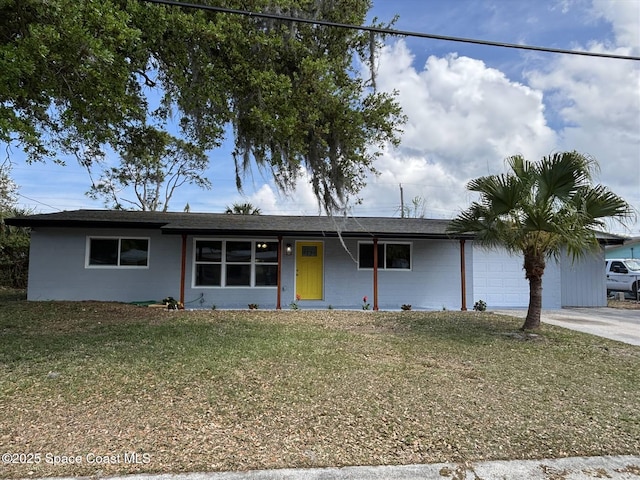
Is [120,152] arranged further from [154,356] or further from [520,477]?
[520,477]

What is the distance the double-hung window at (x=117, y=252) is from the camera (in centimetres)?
1150

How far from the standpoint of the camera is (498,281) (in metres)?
12.7

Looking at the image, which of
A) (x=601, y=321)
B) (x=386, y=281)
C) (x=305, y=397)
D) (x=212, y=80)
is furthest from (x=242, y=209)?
(x=305, y=397)

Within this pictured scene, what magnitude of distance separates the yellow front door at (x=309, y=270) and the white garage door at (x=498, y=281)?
4.94 m

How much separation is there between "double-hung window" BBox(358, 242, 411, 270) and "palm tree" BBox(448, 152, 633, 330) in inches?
186

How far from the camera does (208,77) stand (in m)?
6.86

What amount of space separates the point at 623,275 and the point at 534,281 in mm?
12302

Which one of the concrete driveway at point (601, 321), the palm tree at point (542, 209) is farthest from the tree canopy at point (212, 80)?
the concrete driveway at point (601, 321)

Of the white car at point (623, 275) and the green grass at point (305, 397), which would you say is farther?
the white car at point (623, 275)

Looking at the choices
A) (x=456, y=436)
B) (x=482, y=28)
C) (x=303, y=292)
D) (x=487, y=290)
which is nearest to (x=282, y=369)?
(x=456, y=436)

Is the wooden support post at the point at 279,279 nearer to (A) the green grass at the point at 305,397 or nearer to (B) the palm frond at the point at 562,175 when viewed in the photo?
(A) the green grass at the point at 305,397

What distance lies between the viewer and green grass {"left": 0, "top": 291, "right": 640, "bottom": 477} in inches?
122

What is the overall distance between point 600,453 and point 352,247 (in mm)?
9420

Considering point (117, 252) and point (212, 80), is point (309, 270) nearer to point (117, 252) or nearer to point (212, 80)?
point (117, 252)
